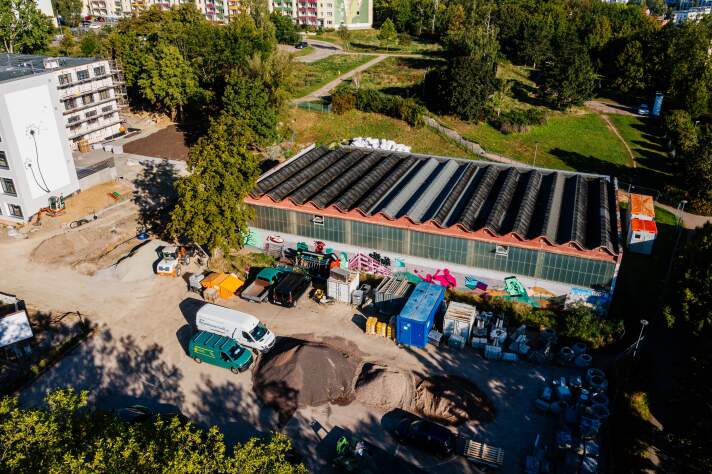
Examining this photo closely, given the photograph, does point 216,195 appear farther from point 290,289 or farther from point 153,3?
point 153,3

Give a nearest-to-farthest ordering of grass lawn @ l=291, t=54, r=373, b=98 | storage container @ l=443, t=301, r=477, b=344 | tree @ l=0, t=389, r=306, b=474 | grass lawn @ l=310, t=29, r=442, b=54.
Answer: tree @ l=0, t=389, r=306, b=474
storage container @ l=443, t=301, r=477, b=344
grass lawn @ l=291, t=54, r=373, b=98
grass lawn @ l=310, t=29, r=442, b=54

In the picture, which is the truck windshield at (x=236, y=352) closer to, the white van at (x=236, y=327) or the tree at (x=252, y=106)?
the white van at (x=236, y=327)

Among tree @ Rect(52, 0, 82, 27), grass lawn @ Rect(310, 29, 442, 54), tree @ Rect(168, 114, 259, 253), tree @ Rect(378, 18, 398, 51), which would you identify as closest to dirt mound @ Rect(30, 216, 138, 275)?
tree @ Rect(168, 114, 259, 253)

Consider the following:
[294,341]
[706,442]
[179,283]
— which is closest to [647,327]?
[706,442]

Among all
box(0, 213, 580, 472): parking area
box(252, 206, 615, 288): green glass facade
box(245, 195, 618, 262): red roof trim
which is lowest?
box(0, 213, 580, 472): parking area

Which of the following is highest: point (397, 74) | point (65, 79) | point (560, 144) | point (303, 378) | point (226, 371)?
point (65, 79)

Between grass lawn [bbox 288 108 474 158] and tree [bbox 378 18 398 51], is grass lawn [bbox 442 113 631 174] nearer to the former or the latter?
grass lawn [bbox 288 108 474 158]

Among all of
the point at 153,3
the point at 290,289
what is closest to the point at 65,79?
the point at 290,289
